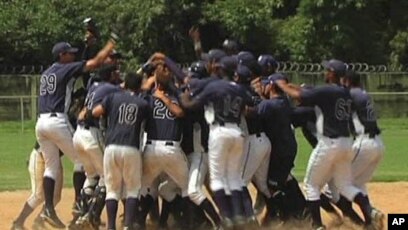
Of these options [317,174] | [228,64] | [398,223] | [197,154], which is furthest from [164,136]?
[398,223]

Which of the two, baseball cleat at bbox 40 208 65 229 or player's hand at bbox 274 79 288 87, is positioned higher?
player's hand at bbox 274 79 288 87

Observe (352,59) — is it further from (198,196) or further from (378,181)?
(198,196)

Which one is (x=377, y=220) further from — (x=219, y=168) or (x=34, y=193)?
(x=34, y=193)

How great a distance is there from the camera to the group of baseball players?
12461mm

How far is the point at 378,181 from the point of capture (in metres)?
19.1

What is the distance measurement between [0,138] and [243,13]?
9.69 metres

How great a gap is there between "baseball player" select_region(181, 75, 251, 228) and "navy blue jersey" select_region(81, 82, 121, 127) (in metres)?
0.87

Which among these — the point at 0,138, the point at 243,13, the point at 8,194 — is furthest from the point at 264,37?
the point at 8,194

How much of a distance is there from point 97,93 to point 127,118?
64cm

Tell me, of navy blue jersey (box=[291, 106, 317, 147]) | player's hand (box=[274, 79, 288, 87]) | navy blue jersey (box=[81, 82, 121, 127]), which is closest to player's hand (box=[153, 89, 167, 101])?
navy blue jersey (box=[81, 82, 121, 127])

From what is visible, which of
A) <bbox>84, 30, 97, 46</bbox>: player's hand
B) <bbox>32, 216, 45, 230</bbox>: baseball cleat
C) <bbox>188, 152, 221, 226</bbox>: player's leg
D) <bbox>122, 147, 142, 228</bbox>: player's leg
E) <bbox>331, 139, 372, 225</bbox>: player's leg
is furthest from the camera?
<bbox>84, 30, 97, 46</bbox>: player's hand

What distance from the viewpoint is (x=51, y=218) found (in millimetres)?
13461

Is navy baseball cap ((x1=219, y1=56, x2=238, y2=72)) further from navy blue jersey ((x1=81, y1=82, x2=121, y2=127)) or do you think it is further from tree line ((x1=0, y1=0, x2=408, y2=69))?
tree line ((x1=0, y1=0, x2=408, y2=69))

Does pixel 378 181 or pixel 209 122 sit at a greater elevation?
pixel 209 122
